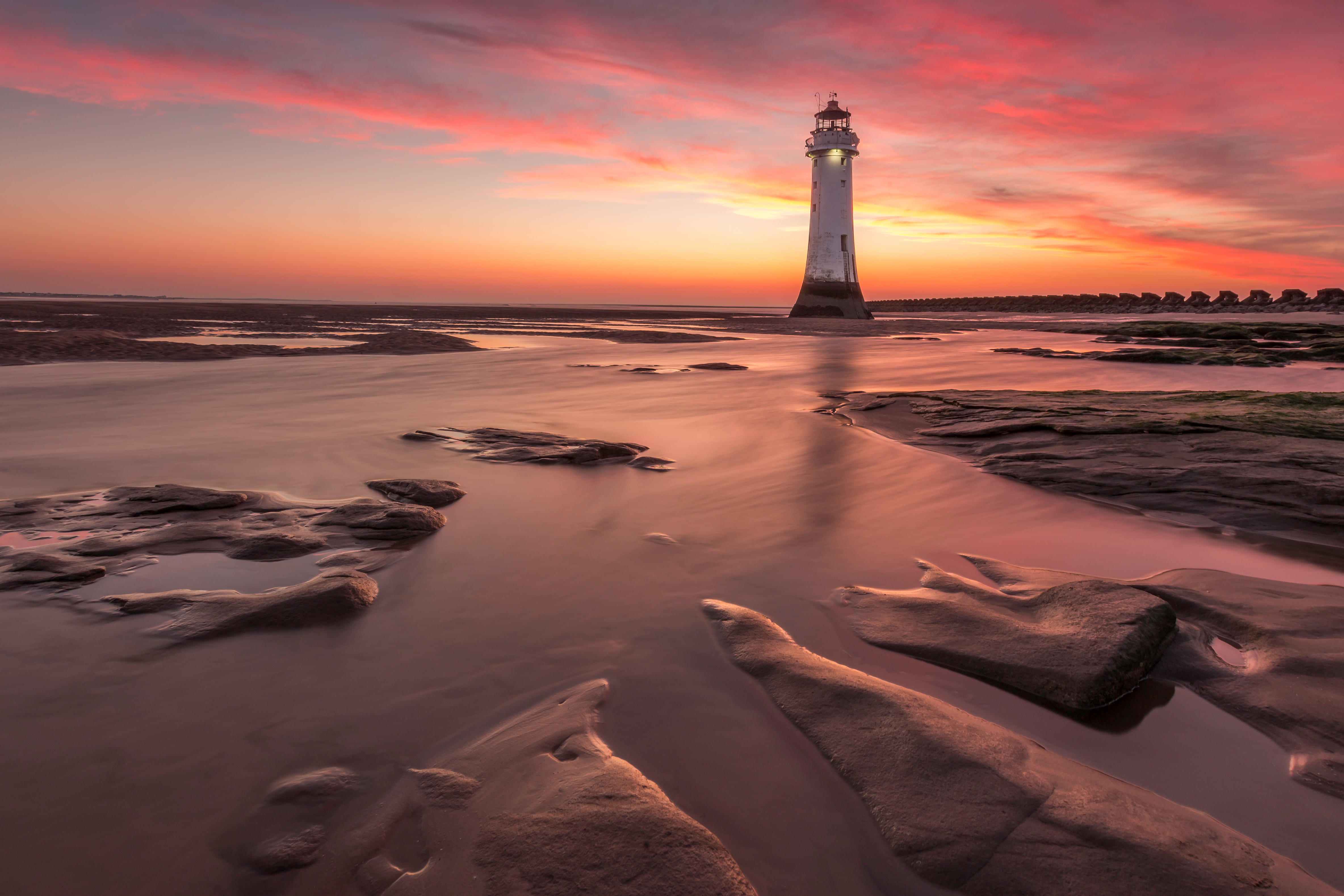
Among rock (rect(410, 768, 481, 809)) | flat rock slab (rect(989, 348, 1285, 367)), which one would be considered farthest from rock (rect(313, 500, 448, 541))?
flat rock slab (rect(989, 348, 1285, 367))

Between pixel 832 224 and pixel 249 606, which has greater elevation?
pixel 832 224

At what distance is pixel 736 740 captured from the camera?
2246 millimetres

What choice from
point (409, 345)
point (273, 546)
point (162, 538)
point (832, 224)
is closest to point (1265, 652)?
point (273, 546)

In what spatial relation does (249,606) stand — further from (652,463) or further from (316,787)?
(652,463)

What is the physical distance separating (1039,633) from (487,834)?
233cm

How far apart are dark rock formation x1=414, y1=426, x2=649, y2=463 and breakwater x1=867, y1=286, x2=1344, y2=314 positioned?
61.3m

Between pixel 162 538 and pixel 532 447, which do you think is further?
pixel 532 447

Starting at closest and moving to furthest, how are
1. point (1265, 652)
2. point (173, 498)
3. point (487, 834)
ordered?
point (487, 834) → point (1265, 652) → point (173, 498)

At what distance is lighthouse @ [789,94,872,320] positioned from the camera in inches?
1535

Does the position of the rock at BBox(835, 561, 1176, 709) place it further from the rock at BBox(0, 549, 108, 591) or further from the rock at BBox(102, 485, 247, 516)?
the rock at BBox(102, 485, 247, 516)

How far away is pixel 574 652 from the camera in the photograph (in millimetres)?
2857

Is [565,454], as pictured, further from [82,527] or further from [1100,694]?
[1100,694]

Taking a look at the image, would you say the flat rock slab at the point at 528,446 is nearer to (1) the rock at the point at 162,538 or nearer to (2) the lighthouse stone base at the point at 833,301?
(1) the rock at the point at 162,538

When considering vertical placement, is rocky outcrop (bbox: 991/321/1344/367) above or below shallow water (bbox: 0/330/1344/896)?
above
